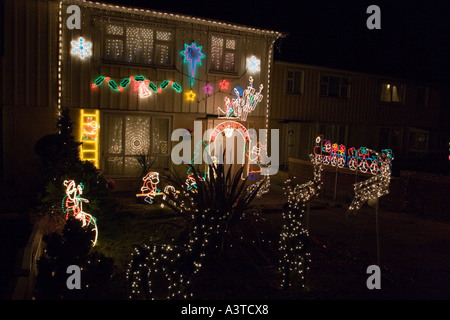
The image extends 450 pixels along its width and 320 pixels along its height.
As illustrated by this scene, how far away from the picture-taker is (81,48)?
11.2 meters

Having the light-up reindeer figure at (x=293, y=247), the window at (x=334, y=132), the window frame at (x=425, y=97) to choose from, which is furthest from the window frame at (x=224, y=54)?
the window frame at (x=425, y=97)

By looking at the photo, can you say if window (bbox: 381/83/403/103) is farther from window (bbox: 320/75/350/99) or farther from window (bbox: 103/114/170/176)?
window (bbox: 103/114/170/176)

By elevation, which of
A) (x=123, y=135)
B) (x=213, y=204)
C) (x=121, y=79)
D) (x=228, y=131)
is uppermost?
(x=121, y=79)

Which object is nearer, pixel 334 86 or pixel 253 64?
pixel 253 64

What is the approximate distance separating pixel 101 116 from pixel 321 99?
34.6 feet

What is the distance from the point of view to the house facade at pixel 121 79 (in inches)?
429

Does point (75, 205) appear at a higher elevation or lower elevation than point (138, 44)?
lower

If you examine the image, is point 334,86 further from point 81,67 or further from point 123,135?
point 81,67

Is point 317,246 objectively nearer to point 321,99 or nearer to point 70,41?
point 70,41

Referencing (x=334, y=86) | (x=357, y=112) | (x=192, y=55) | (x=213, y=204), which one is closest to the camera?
(x=213, y=204)

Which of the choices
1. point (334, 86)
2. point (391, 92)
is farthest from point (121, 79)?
point (391, 92)

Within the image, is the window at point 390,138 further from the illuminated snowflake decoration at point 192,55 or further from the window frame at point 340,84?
the illuminated snowflake decoration at point 192,55

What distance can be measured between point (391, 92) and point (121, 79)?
48.7ft

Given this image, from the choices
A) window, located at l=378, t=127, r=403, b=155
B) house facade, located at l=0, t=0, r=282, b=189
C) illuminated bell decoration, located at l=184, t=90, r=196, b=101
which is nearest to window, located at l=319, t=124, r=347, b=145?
window, located at l=378, t=127, r=403, b=155
